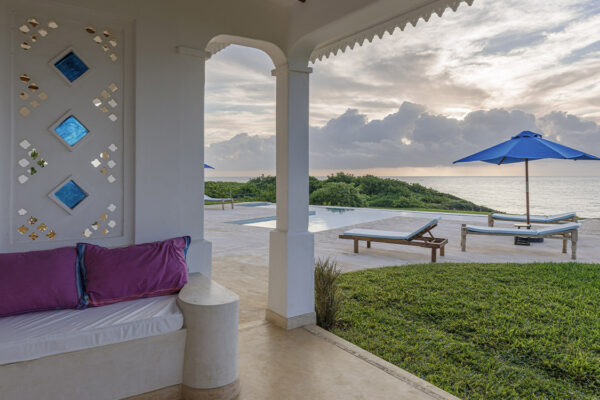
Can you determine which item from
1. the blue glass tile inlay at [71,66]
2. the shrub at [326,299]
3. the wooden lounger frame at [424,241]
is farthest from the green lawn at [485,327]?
the blue glass tile inlay at [71,66]

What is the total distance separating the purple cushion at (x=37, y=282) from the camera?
2.17 meters

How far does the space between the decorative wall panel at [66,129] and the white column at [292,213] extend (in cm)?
136

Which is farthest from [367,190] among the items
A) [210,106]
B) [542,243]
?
[542,243]

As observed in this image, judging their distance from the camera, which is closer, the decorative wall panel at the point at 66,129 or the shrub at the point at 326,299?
the decorative wall panel at the point at 66,129

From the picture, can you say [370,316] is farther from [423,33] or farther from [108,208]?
[423,33]

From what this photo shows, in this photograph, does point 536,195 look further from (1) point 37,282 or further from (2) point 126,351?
(1) point 37,282

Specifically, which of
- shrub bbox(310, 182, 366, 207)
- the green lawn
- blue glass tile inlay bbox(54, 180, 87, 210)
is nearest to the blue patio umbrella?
the green lawn

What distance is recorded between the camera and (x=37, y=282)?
226 centimetres

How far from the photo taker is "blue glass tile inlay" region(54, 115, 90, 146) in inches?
106

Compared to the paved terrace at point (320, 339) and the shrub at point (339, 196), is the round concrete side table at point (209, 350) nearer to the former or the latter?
the paved terrace at point (320, 339)

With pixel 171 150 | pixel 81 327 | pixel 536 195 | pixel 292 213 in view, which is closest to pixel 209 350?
pixel 81 327

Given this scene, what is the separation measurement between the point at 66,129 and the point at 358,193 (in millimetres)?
17877

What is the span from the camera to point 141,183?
9.79 ft

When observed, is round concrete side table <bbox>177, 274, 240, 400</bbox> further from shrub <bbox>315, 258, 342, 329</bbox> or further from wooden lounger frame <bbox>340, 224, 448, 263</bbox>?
wooden lounger frame <bbox>340, 224, 448, 263</bbox>
